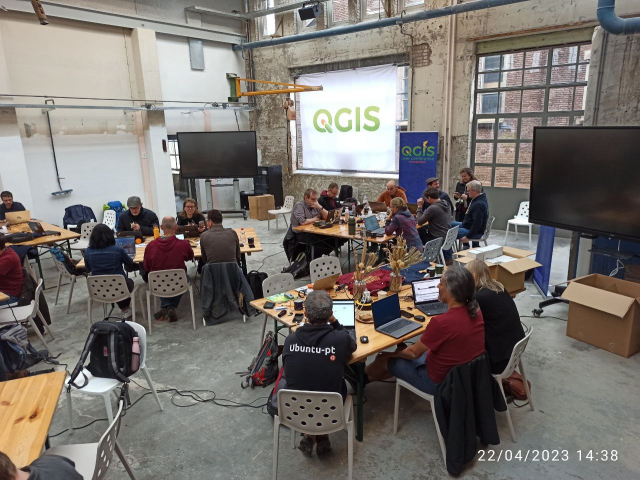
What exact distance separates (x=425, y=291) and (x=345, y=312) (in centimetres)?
80

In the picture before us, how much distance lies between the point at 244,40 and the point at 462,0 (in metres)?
6.06

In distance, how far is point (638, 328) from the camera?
4.51 m

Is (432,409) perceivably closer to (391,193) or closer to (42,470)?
(42,470)

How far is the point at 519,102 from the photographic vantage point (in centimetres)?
873

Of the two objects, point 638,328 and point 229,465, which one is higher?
point 638,328

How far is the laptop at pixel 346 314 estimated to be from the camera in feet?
11.8

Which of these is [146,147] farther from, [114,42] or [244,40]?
[244,40]

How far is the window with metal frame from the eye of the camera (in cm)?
810

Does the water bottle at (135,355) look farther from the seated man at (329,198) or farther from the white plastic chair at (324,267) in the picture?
the seated man at (329,198)

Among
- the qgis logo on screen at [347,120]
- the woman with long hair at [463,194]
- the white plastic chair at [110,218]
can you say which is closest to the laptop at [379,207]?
the woman with long hair at [463,194]

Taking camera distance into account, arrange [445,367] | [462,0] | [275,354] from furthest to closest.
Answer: [462,0] → [275,354] → [445,367]

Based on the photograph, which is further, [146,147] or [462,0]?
[146,147]

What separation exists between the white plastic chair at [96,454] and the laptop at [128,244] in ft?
11.3

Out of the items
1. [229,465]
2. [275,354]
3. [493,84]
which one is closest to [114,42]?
[493,84]
